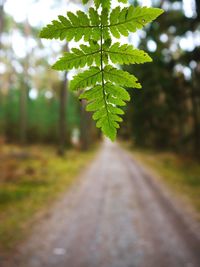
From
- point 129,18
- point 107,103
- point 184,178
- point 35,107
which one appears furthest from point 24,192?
point 35,107

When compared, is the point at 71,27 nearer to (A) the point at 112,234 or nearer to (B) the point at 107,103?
(B) the point at 107,103

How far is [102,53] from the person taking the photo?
1.07 meters

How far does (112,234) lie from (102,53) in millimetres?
8074

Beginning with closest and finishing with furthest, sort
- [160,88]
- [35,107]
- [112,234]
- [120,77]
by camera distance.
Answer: [120,77], [160,88], [112,234], [35,107]

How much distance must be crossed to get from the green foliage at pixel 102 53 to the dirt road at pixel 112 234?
6326 millimetres

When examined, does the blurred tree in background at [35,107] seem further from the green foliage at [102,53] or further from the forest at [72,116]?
the green foliage at [102,53]

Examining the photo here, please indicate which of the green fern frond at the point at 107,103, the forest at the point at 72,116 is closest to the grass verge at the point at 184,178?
the forest at the point at 72,116

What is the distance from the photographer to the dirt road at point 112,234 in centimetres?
702

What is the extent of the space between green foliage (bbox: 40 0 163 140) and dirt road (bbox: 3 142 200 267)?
20.8 ft

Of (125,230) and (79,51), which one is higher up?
(79,51)

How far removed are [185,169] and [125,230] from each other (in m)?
12.5

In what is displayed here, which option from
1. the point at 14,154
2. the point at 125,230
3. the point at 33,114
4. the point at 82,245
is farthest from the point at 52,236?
the point at 33,114

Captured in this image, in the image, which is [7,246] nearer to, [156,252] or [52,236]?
[52,236]

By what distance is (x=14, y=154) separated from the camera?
816 inches
